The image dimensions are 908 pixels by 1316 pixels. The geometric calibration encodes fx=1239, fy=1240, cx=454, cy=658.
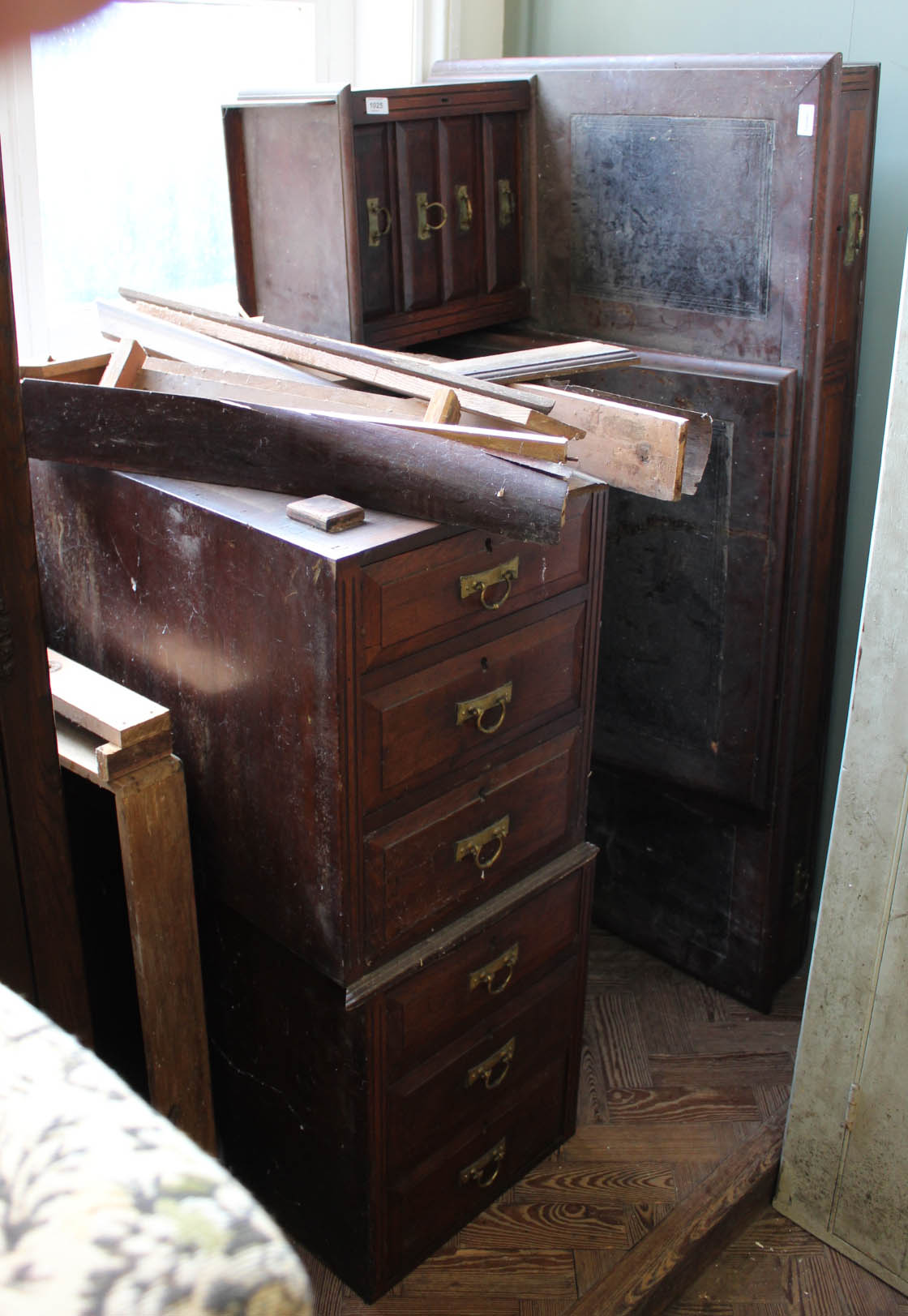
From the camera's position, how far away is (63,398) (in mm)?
1494

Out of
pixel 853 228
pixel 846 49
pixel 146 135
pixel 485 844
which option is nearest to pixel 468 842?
pixel 485 844

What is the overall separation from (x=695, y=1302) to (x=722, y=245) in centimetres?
160

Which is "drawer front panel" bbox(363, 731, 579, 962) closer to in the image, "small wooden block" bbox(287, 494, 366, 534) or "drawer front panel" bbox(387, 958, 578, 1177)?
"drawer front panel" bbox(387, 958, 578, 1177)

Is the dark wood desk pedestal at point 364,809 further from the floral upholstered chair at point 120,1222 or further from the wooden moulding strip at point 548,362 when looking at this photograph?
the floral upholstered chair at point 120,1222

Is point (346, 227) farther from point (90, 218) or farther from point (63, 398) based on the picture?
point (63, 398)

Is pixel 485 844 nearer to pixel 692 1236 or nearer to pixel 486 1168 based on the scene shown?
pixel 486 1168

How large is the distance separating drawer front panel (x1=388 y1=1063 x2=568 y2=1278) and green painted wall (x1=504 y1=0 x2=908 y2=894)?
87cm

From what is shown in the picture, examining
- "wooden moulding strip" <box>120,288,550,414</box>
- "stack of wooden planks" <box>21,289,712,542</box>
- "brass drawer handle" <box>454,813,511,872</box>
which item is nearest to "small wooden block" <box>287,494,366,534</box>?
"stack of wooden planks" <box>21,289,712,542</box>

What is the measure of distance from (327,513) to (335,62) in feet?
4.45

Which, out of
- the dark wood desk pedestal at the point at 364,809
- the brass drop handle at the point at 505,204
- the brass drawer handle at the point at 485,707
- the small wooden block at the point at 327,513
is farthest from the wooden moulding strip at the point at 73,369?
the brass drop handle at the point at 505,204

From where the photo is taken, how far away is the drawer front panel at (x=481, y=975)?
1.65 meters

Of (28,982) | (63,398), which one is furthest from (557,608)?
(28,982)

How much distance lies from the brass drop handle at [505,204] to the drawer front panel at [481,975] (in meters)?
1.13

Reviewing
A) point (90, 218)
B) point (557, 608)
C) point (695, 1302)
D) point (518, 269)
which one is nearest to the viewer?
point (557, 608)
